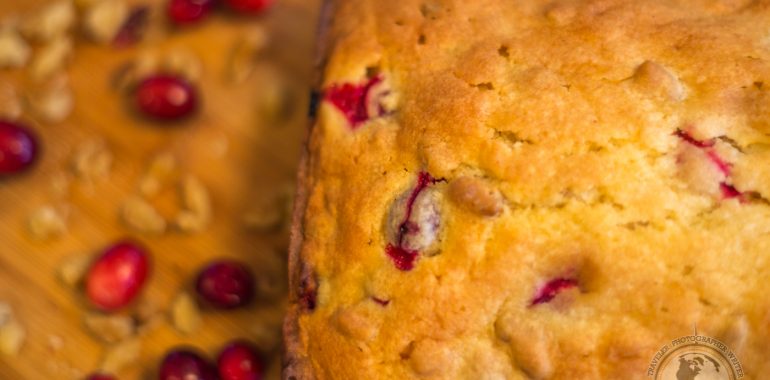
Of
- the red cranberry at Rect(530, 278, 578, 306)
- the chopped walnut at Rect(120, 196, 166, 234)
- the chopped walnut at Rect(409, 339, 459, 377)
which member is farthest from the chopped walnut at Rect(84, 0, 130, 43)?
the red cranberry at Rect(530, 278, 578, 306)

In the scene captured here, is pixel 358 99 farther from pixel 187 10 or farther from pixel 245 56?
pixel 187 10

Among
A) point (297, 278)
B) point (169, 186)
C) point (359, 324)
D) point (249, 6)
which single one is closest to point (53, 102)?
point (169, 186)

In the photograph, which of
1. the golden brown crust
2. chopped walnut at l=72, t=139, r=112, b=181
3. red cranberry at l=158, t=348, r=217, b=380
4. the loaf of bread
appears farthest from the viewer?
chopped walnut at l=72, t=139, r=112, b=181

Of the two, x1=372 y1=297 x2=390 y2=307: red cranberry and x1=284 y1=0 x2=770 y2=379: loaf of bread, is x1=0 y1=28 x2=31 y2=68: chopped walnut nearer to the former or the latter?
x1=284 y1=0 x2=770 y2=379: loaf of bread

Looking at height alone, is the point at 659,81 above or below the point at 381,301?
above

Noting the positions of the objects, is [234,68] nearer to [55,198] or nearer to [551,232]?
[55,198]

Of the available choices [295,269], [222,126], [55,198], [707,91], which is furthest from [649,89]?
[55,198]
